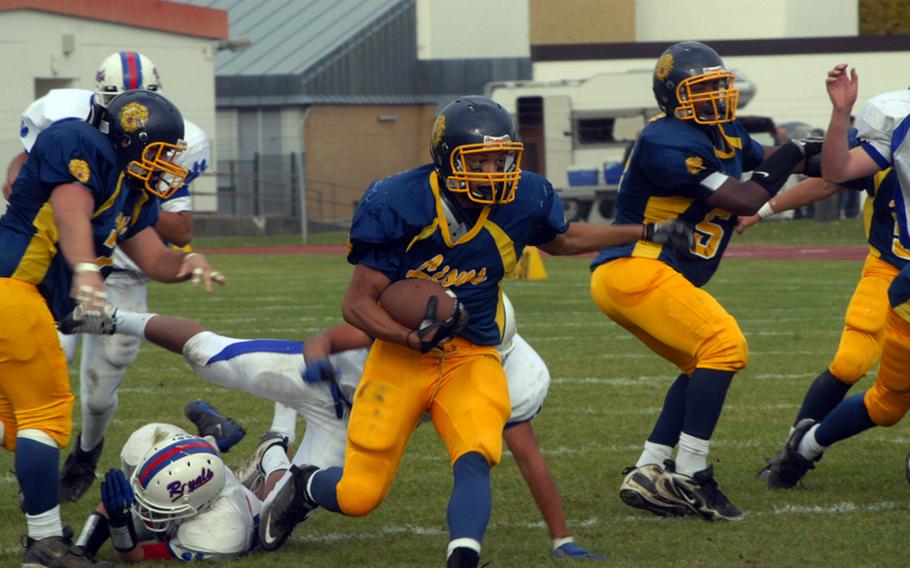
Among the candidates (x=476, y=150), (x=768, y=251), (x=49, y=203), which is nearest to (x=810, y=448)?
(x=476, y=150)

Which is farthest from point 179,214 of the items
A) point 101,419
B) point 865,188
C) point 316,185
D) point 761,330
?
point 316,185

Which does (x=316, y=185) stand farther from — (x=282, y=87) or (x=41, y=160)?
(x=41, y=160)

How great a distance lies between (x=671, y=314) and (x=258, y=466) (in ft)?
5.42

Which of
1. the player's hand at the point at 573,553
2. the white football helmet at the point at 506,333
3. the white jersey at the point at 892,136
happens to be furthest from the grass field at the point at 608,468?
the white jersey at the point at 892,136

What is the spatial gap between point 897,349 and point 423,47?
28.1 metres

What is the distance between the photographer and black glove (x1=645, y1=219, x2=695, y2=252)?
5.16 meters

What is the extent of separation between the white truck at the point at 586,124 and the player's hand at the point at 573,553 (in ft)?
65.5

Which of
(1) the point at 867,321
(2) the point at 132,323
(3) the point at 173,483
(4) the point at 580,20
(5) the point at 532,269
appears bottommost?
(5) the point at 532,269

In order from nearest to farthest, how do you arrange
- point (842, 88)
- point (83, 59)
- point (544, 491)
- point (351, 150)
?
1. point (544, 491)
2. point (842, 88)
3. point (83, 59)
4. point (351, 150)

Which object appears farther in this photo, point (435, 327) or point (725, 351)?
point (725, 351)

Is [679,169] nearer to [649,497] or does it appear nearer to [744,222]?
[744,222]

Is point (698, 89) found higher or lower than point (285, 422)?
higher

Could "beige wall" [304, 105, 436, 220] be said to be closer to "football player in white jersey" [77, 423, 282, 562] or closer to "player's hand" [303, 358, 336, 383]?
"football player in white jersey" [77, 423, 282, 562]

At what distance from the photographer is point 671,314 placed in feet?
17.9
